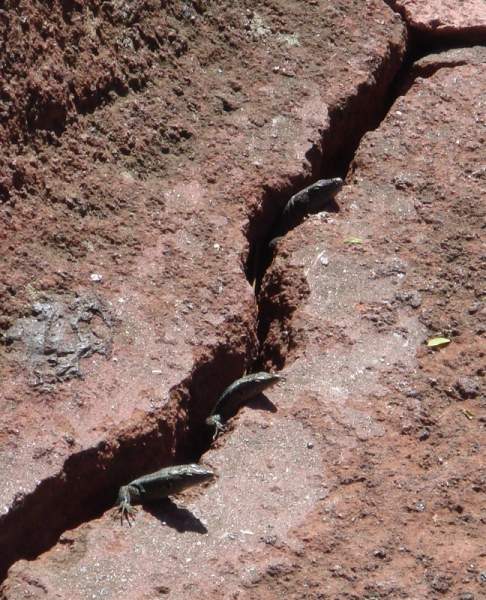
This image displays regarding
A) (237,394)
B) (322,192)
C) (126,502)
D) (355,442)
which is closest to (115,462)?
(126,502)

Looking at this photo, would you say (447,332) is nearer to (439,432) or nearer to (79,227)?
(439,432)

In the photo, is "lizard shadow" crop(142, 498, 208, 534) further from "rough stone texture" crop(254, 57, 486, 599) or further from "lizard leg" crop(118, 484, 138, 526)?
"rough stone texture" crop(254, 57, 486, 599)

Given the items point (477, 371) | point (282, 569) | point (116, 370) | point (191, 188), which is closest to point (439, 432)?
point (477, 371)

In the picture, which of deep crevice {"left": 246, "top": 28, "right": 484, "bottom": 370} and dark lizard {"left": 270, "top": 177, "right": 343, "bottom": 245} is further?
dark lizard {"left": 270, "top": 177, "right": 343, "bottom": 245}

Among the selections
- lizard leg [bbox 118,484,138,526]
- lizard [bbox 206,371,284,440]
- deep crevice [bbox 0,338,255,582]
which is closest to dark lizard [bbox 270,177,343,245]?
deep crevice [bbox 0,338,255,582]

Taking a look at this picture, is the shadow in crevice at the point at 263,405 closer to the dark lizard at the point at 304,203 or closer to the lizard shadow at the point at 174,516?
the lizard shadow at the point at 174,516
